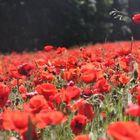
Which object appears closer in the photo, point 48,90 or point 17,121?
point 17,121

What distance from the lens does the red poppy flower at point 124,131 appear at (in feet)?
4.35

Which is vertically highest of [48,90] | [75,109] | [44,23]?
[48,90]

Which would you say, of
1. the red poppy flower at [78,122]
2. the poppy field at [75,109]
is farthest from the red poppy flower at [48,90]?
the red poppy flower at [78,122]

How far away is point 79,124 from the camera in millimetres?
1937

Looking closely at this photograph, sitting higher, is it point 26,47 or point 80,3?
point 80,3

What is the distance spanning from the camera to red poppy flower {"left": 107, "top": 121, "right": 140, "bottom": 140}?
4.35ft

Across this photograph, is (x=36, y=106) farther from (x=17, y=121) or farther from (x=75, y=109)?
(x=75, y=109)

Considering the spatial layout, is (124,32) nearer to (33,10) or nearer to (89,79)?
(33,10)

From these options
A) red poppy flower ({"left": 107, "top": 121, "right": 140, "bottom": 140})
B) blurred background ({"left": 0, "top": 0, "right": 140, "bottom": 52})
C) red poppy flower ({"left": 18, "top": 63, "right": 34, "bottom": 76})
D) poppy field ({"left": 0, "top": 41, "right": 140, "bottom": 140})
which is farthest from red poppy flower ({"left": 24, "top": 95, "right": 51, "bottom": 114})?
blurred background ({"left": 0, "top": 0, "right": 140, "bottom": 52})

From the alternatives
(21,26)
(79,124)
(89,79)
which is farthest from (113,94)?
(21,26)

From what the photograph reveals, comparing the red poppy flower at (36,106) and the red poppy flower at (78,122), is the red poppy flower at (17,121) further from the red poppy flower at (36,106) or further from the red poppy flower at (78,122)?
the red poppy flower at (78,122)

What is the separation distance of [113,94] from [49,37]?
22180mm

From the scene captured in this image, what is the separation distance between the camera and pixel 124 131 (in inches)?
52.9

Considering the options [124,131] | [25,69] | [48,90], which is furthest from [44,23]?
[124,131]
